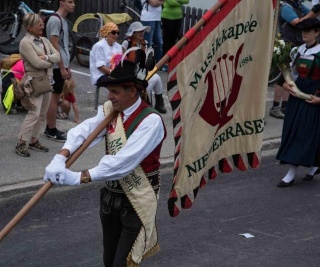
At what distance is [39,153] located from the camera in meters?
10.9

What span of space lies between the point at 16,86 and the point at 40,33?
827 millimetres

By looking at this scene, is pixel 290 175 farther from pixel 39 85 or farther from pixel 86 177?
pixel 86 177

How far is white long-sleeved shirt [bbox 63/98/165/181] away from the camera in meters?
5.84

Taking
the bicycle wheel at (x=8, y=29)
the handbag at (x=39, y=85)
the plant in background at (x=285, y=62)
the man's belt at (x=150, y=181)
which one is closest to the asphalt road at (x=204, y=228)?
the plant in background at (x=285, y=62)

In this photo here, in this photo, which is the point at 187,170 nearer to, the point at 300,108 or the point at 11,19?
the point at 300,108

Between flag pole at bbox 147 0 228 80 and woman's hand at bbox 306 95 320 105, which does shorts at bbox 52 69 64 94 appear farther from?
flag pole at bbox 147 0 228 80

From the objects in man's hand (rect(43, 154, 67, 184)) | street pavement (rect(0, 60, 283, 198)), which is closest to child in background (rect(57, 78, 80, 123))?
street pavement (rect(0, 60, 283, 198))

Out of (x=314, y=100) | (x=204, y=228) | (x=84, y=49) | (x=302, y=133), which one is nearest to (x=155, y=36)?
(x=84, y=49)

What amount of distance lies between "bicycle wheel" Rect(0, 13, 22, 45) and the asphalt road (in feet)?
21.0

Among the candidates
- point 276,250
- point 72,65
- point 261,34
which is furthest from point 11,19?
point 261,34

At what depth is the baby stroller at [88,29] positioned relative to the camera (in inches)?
623

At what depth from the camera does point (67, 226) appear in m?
8.66

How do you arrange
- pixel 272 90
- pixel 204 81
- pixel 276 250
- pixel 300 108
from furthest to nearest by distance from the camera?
pixel 272 90 → pixel 300 108 → pixel 276 250 → pixel 204 81

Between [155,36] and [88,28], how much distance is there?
4.70 feet
